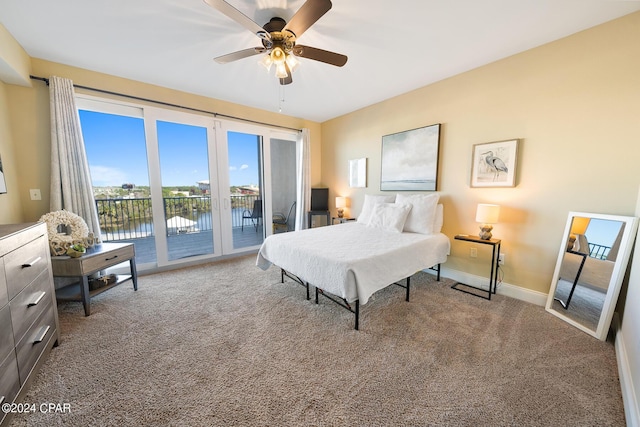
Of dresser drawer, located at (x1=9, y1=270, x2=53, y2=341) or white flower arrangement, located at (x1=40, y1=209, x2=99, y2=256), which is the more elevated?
white flower arrangement, located at (x1=40, y1=209, x2=99, y2=256)

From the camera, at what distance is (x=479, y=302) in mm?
2365

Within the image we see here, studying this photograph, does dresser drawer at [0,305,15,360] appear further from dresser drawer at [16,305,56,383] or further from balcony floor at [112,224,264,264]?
balcony floor at [112,224,264,264]

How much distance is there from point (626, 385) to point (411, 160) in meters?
2.72

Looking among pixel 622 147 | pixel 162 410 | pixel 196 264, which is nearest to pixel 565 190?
pixel 622 147

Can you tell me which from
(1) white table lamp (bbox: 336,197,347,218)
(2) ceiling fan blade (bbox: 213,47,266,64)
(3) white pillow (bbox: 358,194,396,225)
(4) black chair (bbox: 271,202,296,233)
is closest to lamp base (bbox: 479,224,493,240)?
(3) white pillow (bbox: 358,194,396,225)

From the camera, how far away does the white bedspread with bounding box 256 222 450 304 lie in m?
1.79

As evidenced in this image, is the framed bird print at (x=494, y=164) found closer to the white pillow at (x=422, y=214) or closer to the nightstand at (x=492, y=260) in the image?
the white pillow at (x=422, y=214)

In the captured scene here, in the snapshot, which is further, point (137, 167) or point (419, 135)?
point (137, 167)

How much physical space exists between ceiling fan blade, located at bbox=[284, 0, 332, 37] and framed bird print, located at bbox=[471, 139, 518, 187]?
229cm

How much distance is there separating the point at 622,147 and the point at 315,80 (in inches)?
120

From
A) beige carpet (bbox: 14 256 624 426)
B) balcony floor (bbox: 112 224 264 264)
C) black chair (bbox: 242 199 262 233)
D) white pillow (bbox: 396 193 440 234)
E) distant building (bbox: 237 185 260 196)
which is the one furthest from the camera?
black chair (bbox: 242 199 262 233)

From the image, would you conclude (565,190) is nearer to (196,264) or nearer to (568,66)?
(568,66)

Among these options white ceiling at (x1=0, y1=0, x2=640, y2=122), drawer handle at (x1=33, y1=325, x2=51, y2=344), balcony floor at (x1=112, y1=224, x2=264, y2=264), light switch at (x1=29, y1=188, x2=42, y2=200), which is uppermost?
white ceiling at (x1=0, y1=0, x2=640, y2=122)

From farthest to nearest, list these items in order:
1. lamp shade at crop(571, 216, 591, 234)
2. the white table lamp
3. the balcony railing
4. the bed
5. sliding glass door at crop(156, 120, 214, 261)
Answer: the white table lamp → the balcony railing → sliding glass door at crop(156, 120, 214, 261) → lamp shade at crop(571, 216, 591, 234) → the bed
